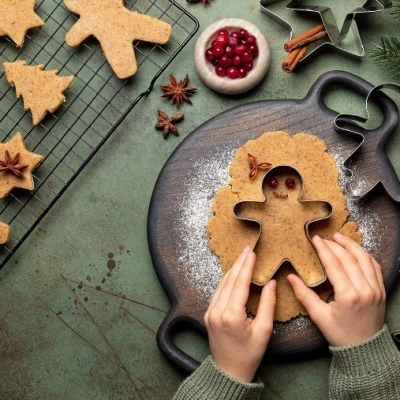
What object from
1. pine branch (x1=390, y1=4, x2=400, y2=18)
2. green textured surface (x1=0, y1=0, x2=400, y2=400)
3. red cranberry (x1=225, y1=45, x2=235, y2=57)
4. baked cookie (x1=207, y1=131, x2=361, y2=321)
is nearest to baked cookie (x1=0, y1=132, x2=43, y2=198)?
green textured surface (x1=0, y1=0, x2=400, y2=400)

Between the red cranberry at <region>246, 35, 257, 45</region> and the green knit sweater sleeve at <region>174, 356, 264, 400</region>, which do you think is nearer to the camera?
the green knit sweater sleeve at <region>174, 356, 264, 400</region>

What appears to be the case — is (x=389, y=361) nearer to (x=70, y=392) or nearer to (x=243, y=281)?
(x=243, y=281)

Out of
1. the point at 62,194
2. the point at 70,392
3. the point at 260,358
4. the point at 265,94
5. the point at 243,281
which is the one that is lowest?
the point at 70,392

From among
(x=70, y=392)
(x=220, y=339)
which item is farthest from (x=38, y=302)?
(x=220, y=339)

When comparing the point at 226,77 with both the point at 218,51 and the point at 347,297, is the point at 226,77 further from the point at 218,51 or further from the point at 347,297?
the point at 347,297

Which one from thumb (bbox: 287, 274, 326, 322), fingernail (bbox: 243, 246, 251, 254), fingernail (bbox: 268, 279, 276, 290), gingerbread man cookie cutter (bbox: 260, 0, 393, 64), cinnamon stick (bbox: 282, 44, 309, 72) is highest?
gingerbread man cookie cutter (bbox: 260, 0, 393, 64)

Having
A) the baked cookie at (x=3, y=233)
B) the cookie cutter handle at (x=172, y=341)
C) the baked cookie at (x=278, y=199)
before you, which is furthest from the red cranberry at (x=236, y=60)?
the baked cookie at (x=3, y=233)

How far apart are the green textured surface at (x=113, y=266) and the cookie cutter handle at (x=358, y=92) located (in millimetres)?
79

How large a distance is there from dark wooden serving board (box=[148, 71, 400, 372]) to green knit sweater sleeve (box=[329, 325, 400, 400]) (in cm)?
16

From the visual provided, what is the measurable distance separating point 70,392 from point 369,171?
1.61 m

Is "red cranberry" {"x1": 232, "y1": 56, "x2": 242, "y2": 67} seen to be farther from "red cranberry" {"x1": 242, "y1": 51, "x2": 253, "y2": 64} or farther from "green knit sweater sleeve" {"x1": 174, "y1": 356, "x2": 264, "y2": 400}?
"green knit sweater sleeve" {"x1": 174, "y1": 356, "x2": 264, "y2": 400}

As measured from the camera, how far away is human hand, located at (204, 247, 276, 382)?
2490mm

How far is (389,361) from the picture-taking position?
8.29ft

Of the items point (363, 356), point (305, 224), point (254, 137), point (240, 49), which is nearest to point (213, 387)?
point (363, 356)
